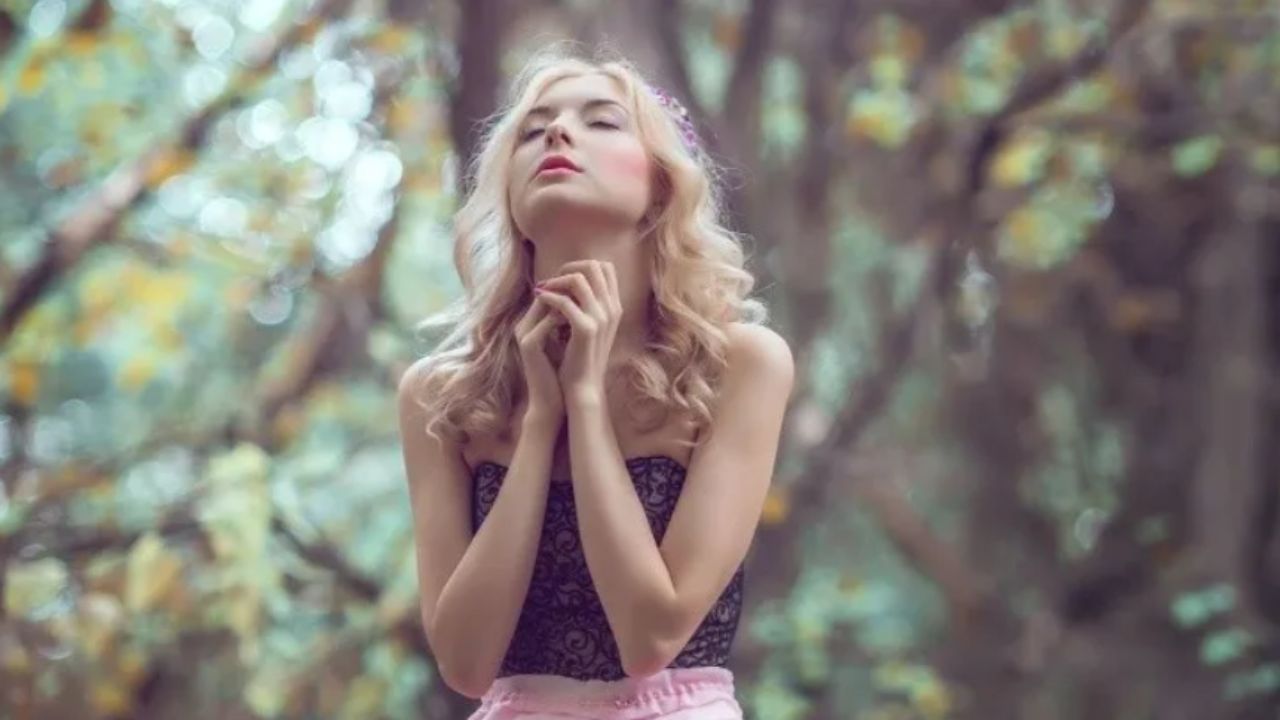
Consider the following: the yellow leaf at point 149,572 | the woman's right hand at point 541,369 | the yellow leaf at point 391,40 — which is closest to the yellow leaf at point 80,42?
the yellow leaf at point 391,40

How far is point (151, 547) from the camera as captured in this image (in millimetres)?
3018

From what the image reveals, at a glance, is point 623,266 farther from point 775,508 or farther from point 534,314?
point 775,508

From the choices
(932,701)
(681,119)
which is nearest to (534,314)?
(681,119)

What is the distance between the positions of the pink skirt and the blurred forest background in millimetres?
1933

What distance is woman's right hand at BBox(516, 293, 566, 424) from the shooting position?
1181mm

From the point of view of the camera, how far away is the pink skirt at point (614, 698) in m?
1.17

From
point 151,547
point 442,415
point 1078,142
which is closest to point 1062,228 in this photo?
point 1078,142

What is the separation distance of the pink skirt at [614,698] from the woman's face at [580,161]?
31cm

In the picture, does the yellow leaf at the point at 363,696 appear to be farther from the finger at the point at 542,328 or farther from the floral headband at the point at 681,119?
the finger at the point at 542,328

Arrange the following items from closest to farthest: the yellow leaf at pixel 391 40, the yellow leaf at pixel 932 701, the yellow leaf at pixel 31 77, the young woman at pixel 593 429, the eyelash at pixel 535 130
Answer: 1. the young woman at pixel 593 429
2. the eyelash at pixel 535 130
3. the yellow leaf at pixel 31 77
4. the yellow leaf at pixel 391 40
5. the yellow leaf at pixel 932 701

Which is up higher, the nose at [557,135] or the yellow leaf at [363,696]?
the yellow leaf at [363,696]

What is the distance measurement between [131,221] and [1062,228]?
75.6 inches

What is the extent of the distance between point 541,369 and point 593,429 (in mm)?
64

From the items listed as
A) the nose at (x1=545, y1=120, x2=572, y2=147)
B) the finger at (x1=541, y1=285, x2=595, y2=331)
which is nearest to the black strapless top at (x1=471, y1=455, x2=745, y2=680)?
the finger at (x1=541, y1=285, x2=595, y2=331)
